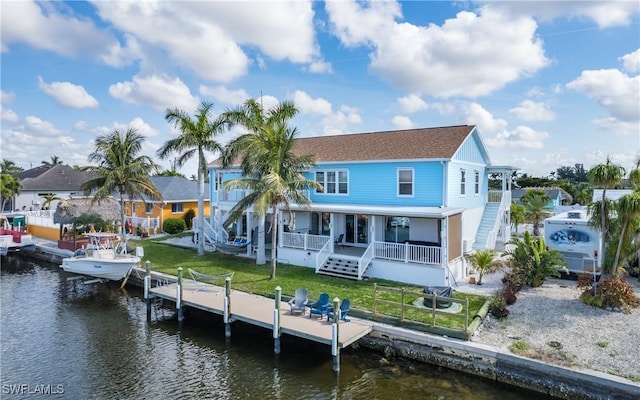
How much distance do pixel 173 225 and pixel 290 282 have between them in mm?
18947

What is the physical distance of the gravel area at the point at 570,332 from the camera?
414 inches

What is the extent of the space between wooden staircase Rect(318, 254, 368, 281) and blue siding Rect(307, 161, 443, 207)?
154 inches

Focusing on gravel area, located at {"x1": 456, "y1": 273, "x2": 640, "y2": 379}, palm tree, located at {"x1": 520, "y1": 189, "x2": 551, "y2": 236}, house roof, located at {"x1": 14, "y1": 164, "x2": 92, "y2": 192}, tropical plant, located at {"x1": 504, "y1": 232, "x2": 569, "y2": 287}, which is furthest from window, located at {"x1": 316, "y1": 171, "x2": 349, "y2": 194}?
house roof, located at {"x1": 14, "y1": 164, "x2": 92, "y2": 192}

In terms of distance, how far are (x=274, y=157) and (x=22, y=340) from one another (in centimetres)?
1207

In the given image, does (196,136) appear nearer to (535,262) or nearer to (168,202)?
(168,202)

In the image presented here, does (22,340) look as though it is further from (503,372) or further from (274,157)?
(503,372)

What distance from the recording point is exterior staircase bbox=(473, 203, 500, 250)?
76.2ft

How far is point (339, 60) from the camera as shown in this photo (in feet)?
74.3

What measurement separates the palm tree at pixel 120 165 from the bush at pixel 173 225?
7.49 m

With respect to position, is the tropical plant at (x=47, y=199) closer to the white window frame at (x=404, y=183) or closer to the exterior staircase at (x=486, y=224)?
the white window frame at (x=404, y=183)

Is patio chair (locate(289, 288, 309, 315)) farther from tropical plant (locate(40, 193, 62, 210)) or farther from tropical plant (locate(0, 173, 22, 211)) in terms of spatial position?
tropical plant (locate(40, 193, 62, 210))

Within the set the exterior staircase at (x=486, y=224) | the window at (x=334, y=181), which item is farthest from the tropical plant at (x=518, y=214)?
the window at (x=334, y=181)

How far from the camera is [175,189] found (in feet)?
119

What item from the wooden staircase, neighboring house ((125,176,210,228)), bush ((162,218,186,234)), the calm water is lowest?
the calm water
